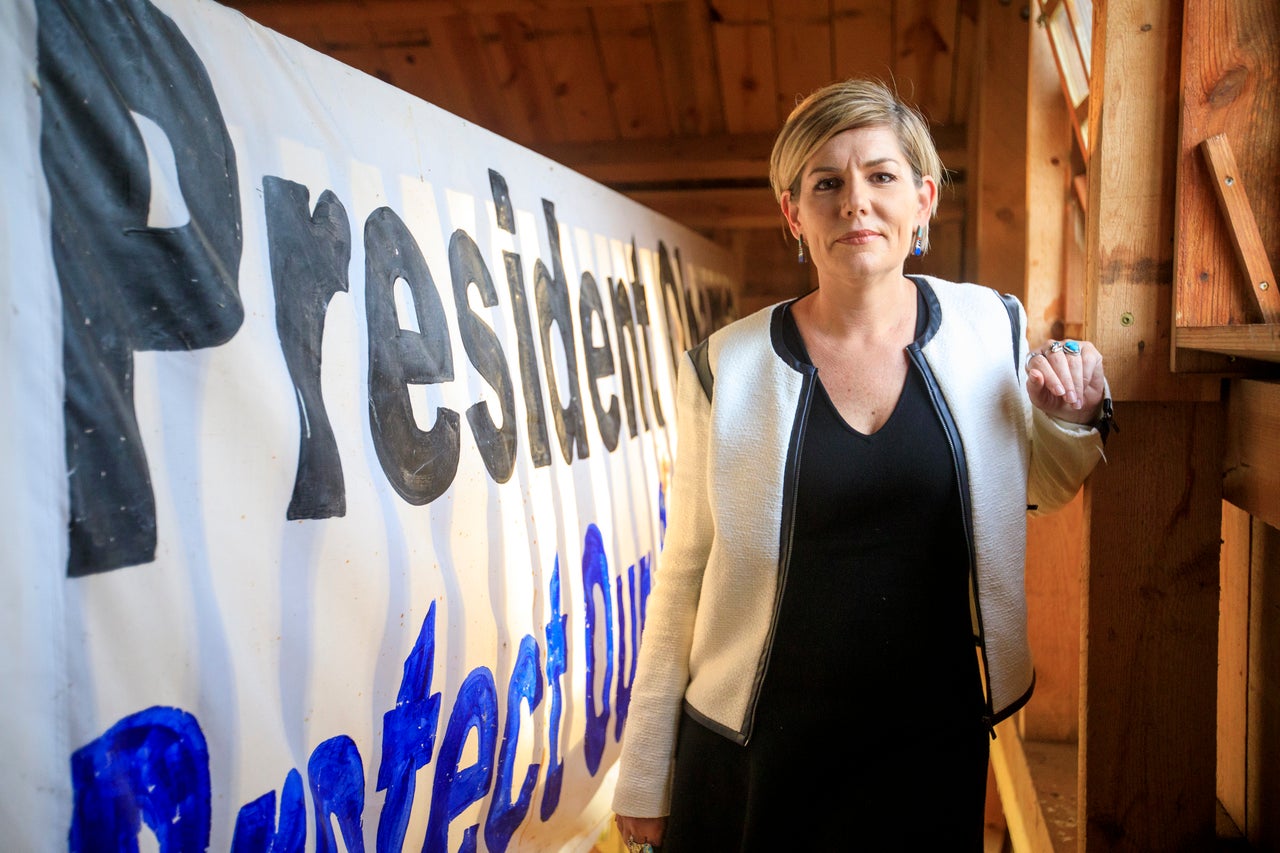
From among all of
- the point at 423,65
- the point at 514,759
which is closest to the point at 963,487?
the point at 514,759

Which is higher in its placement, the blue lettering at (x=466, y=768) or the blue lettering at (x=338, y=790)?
the blue lettering at (x=338, y=790)

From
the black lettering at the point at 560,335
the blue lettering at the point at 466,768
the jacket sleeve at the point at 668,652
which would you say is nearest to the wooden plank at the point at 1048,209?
the black lettering at the point at 560,335

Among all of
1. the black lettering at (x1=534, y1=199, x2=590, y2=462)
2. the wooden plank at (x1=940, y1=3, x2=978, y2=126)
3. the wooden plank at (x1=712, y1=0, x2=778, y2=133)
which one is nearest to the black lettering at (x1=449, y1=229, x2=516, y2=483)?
the black lettering at (x1=534, y1=199, x2=590, y2=462)

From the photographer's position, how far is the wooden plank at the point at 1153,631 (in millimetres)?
1460

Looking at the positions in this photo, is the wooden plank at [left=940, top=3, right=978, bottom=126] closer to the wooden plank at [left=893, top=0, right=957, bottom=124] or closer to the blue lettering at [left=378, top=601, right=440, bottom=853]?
the wooden plank at [left=893, top=0, right=957, bottom=124]

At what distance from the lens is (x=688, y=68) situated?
15.1 feet

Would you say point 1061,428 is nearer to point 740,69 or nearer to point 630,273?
point 630,273

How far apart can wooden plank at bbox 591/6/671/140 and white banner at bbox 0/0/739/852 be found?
2.42 m

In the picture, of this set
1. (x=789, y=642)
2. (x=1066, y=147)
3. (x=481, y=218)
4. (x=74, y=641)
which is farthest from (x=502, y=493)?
(x=1066, y=147)

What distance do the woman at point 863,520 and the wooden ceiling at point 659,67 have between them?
2824 millimetres

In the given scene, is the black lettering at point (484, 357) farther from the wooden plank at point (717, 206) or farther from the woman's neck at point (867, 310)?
the wooden plank at point (717, 206)

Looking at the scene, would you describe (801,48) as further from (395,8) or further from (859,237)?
(859,237)

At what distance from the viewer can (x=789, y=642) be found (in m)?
1.36

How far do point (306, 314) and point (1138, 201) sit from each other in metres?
1.25
